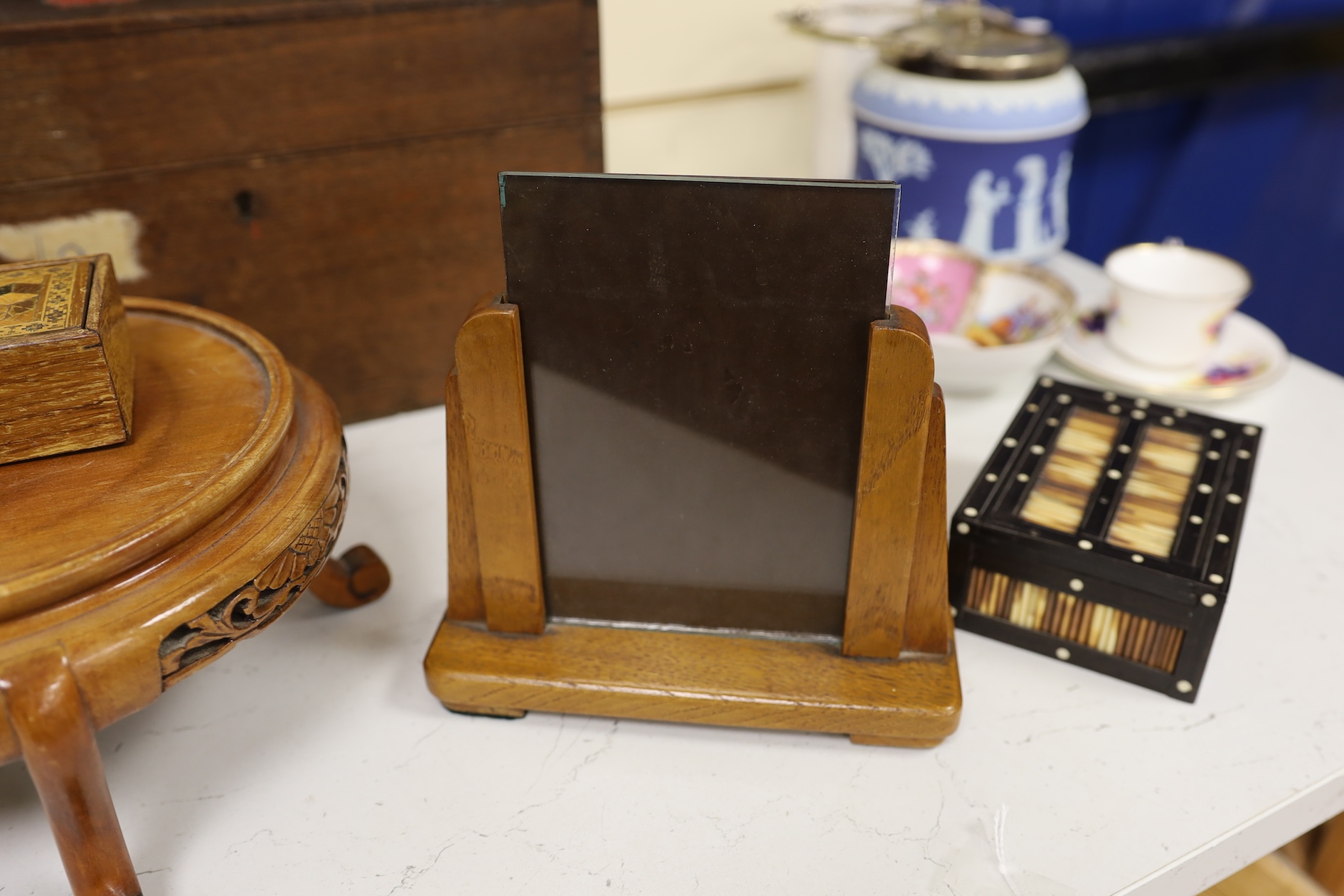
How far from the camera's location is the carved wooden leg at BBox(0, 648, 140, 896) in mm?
409

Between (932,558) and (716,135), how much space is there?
711 millimetres

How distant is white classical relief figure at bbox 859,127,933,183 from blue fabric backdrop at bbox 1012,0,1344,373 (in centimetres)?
67

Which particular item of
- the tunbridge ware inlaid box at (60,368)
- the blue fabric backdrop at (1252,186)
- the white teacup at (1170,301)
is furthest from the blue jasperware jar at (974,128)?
the tunbridge ware inlaid box at (60,368)

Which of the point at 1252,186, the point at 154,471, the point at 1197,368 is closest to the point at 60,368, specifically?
the point at 154,471

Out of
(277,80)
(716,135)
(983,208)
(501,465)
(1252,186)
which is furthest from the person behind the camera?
(1252,186)

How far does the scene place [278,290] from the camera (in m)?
0.83

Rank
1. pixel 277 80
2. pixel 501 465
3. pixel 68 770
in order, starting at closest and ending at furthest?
pixel 68 770, pixel 501 465, pixel 277 80

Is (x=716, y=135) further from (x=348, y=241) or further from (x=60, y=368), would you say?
(x=60, y=368)

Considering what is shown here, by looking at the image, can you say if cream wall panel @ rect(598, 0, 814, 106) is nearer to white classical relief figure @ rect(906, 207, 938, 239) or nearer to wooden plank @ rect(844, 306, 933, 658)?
white classical relief figure @ rect(906, 207, 938, 239)

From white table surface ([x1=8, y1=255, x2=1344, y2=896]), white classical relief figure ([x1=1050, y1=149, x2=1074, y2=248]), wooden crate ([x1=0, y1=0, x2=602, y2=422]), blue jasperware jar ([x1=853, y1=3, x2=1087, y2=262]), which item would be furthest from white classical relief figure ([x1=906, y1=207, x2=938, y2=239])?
white table surface ([x1=8, y1=255, x2=1344, y2=896])

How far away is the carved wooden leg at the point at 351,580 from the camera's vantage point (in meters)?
0.66

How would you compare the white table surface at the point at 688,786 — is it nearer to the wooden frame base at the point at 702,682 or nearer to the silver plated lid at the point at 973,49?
the wooden frame base at the point at 702,682

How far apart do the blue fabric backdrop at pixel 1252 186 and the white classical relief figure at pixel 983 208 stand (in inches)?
25.3

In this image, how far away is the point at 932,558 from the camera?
0.55 metres
